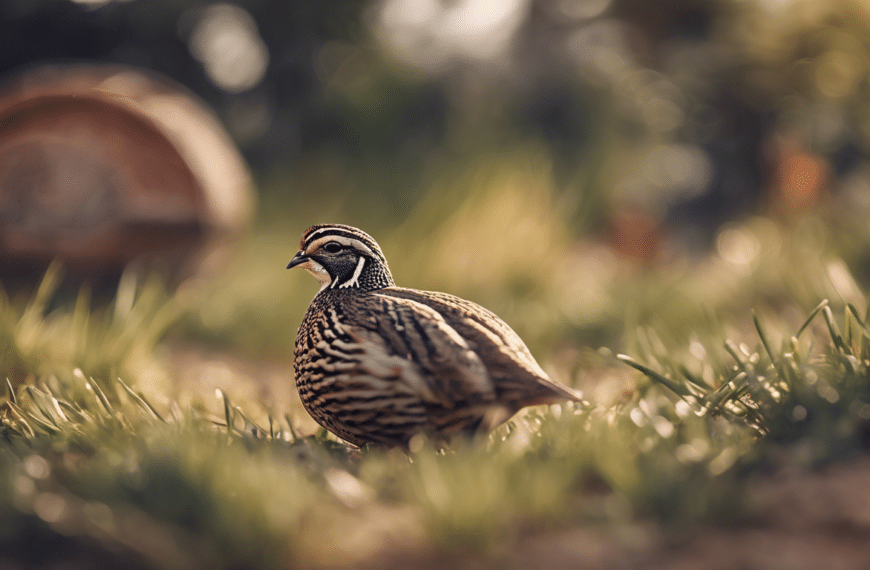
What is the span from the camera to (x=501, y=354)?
5.47 ft

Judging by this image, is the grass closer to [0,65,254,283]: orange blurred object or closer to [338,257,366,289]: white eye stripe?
[338,257,366,289]: white eye stripe

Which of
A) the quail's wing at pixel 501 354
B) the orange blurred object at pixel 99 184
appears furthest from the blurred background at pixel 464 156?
the quail's wing at pixel 501 354

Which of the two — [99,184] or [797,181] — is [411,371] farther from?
[797,181]

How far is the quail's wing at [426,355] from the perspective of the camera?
1612mm

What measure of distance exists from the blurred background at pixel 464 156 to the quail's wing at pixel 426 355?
45.4 inches

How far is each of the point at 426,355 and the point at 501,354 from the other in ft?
0.64

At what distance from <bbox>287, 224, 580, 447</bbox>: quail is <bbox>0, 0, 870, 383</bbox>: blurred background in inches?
41.5

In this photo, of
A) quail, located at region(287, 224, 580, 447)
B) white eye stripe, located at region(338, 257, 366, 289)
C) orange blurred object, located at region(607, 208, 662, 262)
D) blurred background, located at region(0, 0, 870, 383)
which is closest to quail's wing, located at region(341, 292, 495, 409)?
quail, located at region(287, 224, 580, 447)

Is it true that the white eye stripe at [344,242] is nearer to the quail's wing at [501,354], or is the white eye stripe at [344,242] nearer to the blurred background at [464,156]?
the quail's wing at [501,354]

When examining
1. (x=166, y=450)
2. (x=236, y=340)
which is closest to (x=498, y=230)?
(x=236, y=340)

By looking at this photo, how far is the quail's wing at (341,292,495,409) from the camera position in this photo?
1612 millimetres

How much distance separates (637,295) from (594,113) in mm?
4724

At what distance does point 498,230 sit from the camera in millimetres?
4863

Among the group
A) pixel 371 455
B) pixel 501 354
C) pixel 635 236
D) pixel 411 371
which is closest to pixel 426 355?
pixel 411 371
